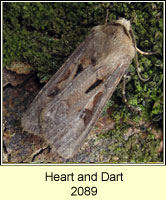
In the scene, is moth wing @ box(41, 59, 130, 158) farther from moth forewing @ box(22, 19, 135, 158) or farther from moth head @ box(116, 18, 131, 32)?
moth head @ box(116, 18, 131, 32)

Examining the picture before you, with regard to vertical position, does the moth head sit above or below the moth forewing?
above

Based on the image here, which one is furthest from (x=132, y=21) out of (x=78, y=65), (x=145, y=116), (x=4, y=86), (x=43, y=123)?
(x=4, y=86)

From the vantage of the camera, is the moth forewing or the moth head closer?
the moth forewing

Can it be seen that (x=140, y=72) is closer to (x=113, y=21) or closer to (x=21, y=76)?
A: (x=113, y=21)

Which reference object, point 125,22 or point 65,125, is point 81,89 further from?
point 125,22

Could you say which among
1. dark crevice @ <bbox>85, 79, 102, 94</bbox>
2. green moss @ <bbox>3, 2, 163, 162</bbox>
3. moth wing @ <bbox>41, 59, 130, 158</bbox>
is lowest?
moth wing @ <bbox>41, 59, 130, 158</bbox>

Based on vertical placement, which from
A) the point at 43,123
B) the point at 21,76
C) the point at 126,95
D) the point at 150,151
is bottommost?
the point at 150,151

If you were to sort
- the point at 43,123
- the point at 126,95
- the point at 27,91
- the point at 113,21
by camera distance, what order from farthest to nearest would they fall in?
the point at 27,91, the point at 126,95, the point at 113,21, the point at 43,123

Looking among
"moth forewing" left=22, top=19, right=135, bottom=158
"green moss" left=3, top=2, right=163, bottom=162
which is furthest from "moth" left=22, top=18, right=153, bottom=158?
"green moss" left=3, top=2, right=163, bottom=162
